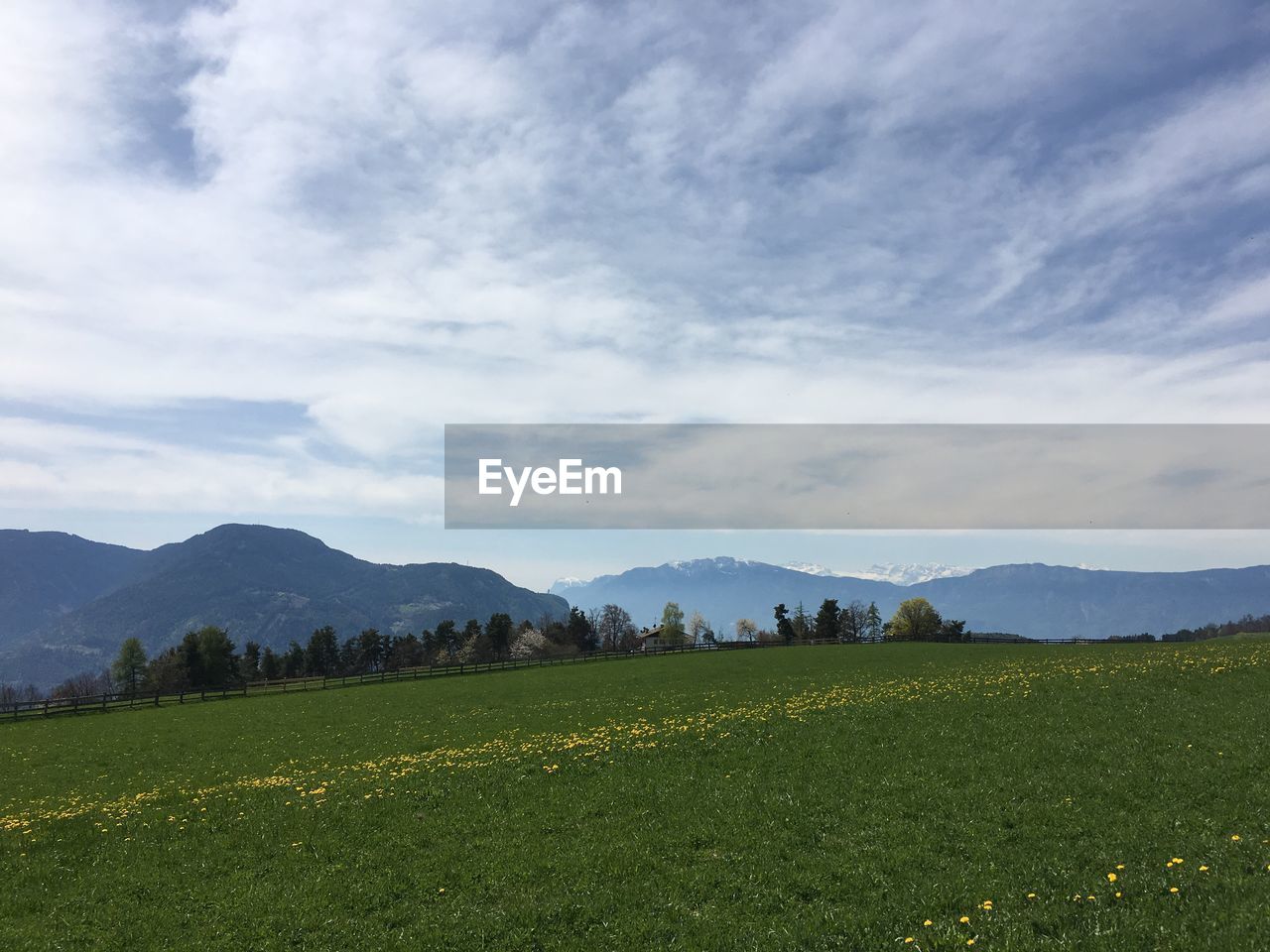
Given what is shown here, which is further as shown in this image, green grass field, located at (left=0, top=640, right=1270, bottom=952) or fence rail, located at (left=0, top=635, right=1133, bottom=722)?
fence rail, located at (left=0, top=635, right=1133, bottom=722)

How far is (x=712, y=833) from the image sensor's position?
50.3 ft

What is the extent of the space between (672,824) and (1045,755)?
10.9 m

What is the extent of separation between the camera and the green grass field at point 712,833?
11.3 m

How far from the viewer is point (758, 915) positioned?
11664mm

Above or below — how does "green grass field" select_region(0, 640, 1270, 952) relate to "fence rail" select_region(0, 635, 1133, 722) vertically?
above

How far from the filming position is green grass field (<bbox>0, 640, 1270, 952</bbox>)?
1126 cm

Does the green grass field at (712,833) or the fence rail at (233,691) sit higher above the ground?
the green grass field at (712,833)

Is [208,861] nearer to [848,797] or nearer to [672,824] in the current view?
[672,824]

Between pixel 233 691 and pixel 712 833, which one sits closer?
pixel 712 833

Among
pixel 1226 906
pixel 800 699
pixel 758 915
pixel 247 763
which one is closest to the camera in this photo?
pixel 1226 906

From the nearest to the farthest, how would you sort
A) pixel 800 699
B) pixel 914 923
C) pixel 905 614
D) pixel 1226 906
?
pixel 1226 906 → pixel 914 923 → pixel 800 699 → pixel 905 614

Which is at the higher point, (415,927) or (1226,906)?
(1226,906)

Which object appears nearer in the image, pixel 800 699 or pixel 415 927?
pixel 415 927

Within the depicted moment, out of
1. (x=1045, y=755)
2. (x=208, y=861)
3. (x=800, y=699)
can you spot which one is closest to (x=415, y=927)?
(x=208, y=861)
